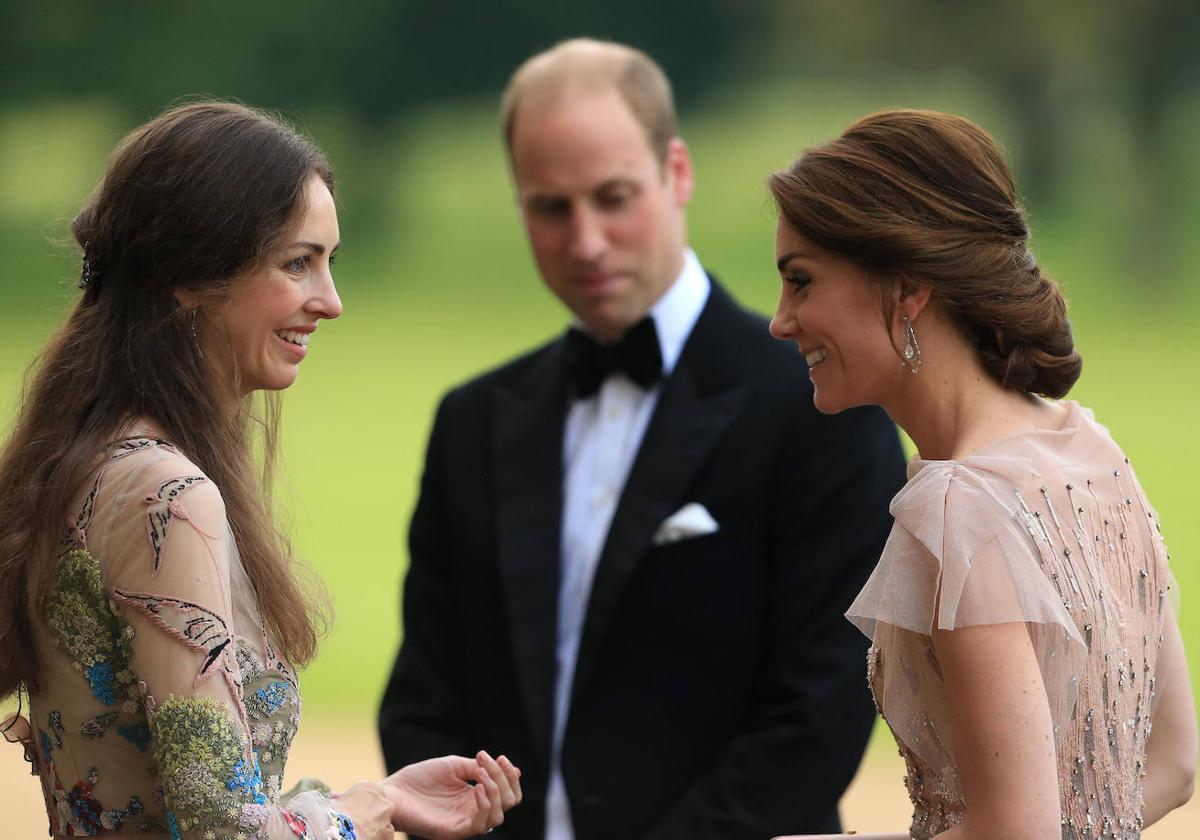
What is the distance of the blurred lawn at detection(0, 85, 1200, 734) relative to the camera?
841 centimetres

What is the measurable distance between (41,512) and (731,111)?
25.4 feet

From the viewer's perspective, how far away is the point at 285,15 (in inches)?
370

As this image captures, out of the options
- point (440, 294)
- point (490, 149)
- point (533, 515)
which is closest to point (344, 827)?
point (533, 515)

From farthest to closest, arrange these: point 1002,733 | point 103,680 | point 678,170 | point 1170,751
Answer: point 678,170, point 1170,751, point 103,680, point 1002,733

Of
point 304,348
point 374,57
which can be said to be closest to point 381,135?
point 374,57

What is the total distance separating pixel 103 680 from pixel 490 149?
8127 millimetres

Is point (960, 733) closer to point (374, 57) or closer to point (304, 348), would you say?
point (304, 348)

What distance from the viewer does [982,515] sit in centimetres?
161

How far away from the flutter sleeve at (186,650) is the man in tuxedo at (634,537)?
1.14 meters

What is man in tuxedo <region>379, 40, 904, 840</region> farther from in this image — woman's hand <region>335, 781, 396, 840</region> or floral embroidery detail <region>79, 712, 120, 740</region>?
floral embroidery detail <region>79, 712, 120, 740</region>

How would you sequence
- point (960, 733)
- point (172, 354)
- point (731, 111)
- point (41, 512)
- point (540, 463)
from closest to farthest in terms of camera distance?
1. point (960, 733)
2. point (41, 512)
3. point (172, 354)
4. point (540, 463)
5. point (731, 111)

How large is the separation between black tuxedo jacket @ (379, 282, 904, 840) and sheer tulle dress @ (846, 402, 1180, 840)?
33.8 inches

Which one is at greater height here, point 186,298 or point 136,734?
point 186,298

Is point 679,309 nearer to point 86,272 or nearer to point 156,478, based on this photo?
point 86,272
